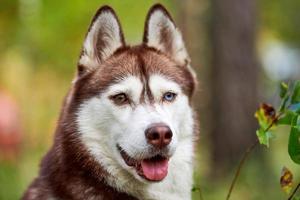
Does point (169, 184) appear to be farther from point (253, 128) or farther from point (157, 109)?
point (253, 128)

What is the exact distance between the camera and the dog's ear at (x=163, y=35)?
6090 mm

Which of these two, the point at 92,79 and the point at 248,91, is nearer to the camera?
the point at 92,79

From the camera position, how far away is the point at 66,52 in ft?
89.0

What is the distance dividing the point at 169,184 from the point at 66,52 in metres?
21.7

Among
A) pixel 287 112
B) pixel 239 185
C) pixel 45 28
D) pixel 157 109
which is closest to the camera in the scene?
pixel 287 112

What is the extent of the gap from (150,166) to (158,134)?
313 millimetres

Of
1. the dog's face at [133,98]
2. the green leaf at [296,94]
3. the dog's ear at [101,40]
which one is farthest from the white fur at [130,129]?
the green leaf at [296,94]

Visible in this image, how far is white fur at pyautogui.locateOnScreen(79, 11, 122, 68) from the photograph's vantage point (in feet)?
19.4

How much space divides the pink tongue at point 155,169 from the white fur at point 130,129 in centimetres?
6

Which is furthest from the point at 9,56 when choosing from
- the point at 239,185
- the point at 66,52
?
the point at 239,185

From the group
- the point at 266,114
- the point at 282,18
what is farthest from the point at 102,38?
the point at 282,18

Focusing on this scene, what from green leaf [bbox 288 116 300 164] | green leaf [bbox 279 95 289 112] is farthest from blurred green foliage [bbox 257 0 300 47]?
green leaf [bbox 288 116 300 164]

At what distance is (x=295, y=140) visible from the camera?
4.85m

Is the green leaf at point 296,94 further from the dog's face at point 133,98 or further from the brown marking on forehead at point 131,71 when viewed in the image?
the brown marking on forehead at point 131,71
